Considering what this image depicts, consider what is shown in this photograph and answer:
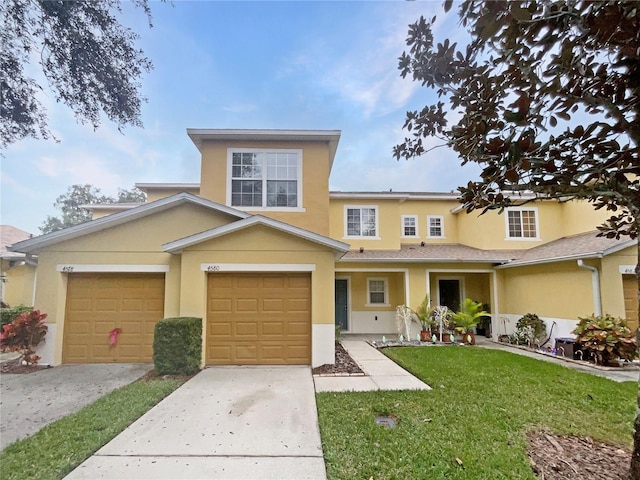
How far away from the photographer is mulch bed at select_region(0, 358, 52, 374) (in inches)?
303

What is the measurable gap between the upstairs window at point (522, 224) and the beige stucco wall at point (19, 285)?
2062cm

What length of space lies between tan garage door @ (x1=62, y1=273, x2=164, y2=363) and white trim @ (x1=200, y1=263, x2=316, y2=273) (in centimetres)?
174

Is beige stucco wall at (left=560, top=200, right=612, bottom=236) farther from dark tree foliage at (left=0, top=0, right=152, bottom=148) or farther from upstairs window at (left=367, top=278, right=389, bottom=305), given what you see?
dark tree foliage at (left=0, top=0, right=152, bottom=148)

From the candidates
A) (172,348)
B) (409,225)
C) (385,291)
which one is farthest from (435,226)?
(172,348)

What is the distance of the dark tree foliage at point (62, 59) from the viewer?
396 centimetres

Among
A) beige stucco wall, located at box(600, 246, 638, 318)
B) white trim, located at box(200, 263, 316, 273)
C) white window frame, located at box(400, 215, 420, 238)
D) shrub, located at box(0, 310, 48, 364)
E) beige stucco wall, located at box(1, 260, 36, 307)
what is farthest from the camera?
white window frame, located at box(400, 215, 420, 238)

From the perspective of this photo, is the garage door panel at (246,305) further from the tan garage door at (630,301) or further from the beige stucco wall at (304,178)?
the tan garage door at (630,301)

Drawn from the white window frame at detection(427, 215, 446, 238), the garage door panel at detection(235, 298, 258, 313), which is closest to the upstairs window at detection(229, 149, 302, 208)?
the garage door panel at detection(235, 298, 258, 313)

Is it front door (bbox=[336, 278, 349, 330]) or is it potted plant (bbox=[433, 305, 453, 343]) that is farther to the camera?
front door (bbox=[336, 278, 349, 330])

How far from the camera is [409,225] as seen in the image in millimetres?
15727

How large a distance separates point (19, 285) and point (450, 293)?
62.6 ft

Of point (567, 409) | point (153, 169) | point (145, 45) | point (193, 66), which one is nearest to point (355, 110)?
point (193, 66)

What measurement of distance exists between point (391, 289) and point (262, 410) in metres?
10.4

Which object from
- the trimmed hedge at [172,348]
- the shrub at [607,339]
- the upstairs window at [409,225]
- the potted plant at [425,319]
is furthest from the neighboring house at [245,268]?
the upstairs window at [409,225]
